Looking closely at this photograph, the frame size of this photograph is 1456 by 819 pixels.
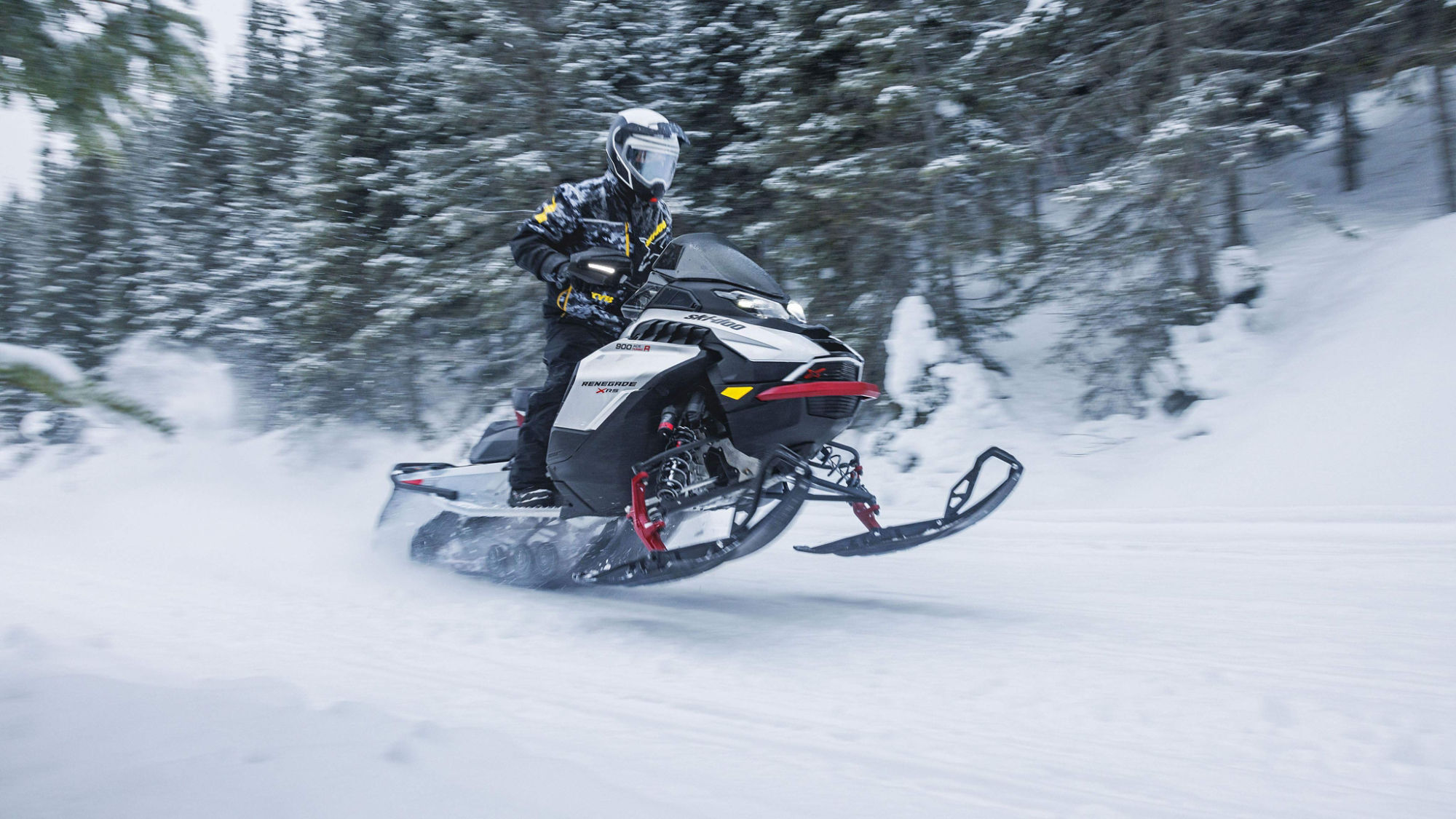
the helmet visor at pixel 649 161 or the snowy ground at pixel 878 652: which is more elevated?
the helmet visor at pixel 649 161

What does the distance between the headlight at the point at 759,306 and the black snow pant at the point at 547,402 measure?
83 centimetres

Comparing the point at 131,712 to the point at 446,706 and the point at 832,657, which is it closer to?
the point at 446,706

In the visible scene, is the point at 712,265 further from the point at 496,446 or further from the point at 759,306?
the point at 496,446

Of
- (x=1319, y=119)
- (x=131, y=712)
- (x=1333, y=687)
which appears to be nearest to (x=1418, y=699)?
(x=1333, y=687)

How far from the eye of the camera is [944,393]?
6.74 meters

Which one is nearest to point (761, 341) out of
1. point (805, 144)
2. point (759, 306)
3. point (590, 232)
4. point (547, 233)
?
point (759, 306)

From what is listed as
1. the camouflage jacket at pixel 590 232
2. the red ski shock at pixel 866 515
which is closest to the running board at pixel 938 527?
the red ski shock at pixel 866 515

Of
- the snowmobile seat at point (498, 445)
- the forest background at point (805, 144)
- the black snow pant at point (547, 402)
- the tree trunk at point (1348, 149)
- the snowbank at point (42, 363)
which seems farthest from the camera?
the tree trunk at point (1348, 149)

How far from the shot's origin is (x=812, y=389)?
3021 millimetres

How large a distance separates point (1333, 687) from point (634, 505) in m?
2.16

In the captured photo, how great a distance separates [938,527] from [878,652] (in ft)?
2.15

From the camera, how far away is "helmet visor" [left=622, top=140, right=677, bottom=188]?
3455mm

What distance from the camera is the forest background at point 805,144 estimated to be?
6004 millimetres

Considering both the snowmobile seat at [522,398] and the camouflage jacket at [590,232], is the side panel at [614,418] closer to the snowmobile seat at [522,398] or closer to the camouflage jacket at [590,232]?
the camouflage jacket at [590,232]
